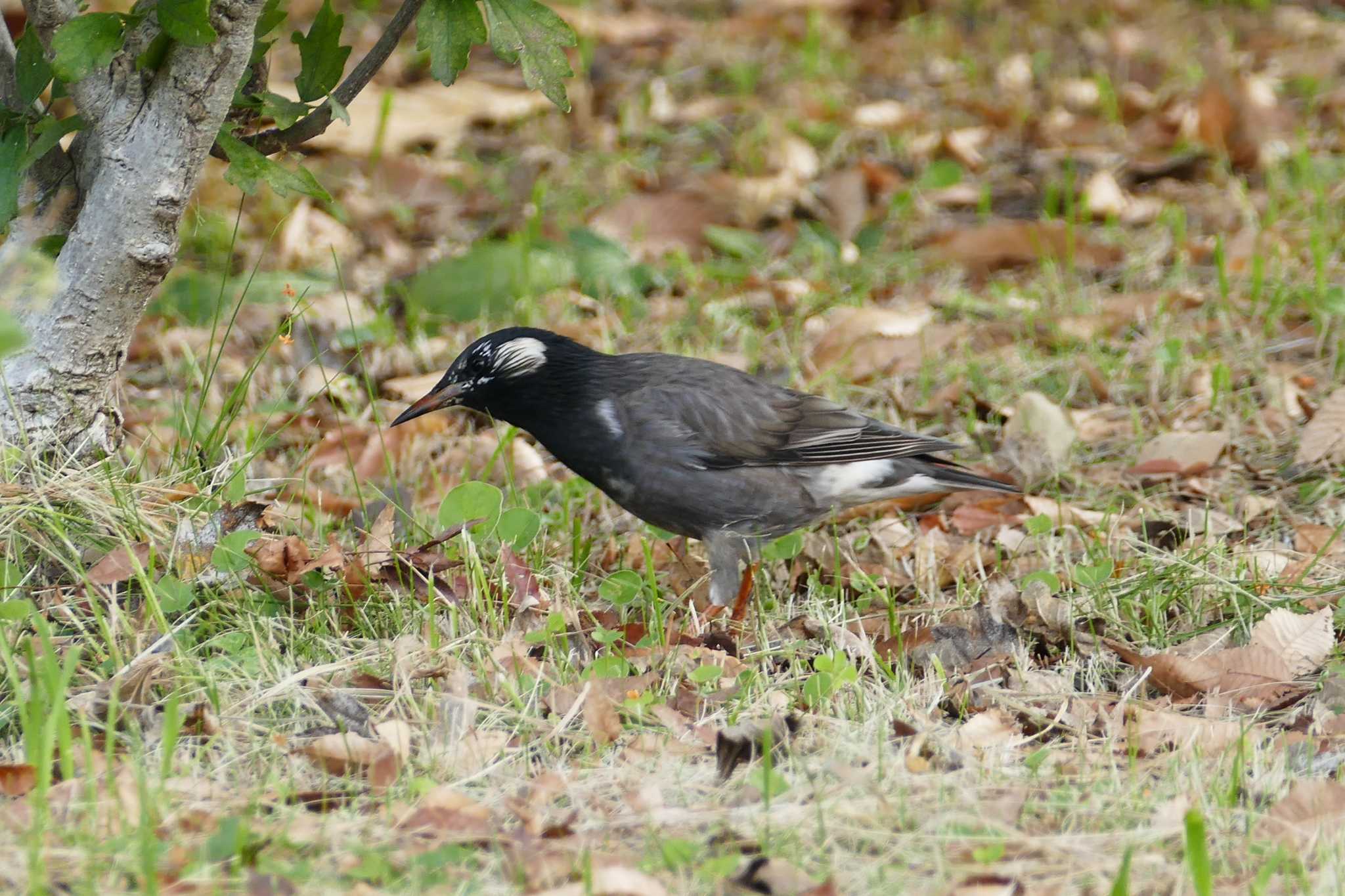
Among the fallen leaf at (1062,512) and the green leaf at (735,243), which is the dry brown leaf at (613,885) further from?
the green leaf at (735,243)

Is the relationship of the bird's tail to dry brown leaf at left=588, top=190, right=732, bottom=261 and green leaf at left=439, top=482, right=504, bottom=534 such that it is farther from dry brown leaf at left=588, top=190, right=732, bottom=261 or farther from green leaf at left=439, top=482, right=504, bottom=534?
dry brown leaf at left=588, top=190, right=732, bottom=261

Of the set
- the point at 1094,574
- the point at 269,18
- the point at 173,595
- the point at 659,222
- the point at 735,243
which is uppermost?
the point at 269,18

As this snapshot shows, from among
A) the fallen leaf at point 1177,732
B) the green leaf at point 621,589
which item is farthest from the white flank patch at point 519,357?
the fallen leaf at point 1177,732

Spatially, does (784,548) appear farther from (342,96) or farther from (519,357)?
(342,96)

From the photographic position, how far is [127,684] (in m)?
3.45

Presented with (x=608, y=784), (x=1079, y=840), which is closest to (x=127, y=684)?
(x=608, y=784)

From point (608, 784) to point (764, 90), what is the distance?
257 inches

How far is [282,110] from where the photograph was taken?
4031mm

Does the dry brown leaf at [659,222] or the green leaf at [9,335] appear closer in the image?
the green leaf at [9,335]

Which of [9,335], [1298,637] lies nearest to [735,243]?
[1298,637]

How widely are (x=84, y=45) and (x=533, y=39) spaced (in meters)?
1.06

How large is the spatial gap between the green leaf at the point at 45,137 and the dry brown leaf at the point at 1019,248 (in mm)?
4248

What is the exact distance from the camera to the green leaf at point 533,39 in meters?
3.71

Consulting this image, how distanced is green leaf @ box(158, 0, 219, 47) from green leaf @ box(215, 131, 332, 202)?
0.39m
